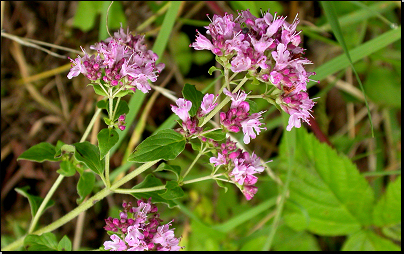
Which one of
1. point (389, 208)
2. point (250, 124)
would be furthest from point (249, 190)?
point (389, 208)

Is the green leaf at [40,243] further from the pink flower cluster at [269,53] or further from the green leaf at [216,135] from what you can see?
the pink flower cluster at [269,53]

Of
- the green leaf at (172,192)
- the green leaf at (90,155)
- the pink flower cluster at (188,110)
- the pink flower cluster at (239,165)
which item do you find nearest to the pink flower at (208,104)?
the pink flower cluster at (188,110)

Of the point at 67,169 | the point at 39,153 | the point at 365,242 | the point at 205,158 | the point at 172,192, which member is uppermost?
the point at 205,158

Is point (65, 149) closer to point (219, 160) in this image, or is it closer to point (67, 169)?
point (67, 169)

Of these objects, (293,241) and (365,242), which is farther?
(293,241)

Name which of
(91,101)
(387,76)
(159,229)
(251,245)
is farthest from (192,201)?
(387,76)
